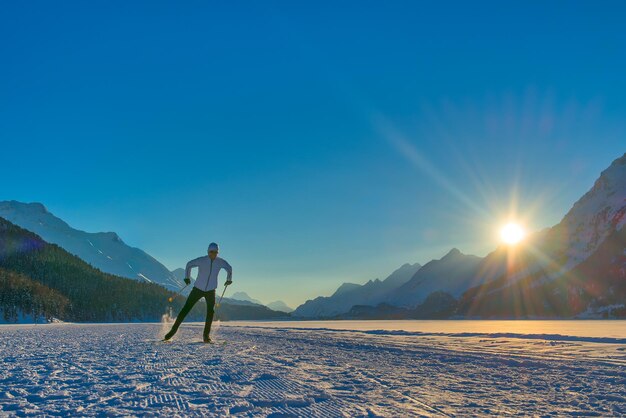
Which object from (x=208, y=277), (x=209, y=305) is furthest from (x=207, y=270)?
(x=209, y=305)

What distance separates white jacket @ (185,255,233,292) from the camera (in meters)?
16.7

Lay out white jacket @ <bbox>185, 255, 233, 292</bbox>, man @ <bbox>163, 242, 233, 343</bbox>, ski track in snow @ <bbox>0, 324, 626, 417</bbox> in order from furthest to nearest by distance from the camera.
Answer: white jacket @ <bbox>185, 255, 233, 292</bbox> → man @ <bbox>163, 242, 233, 343</bbox> → ski track in snow @ <bbox>0, 324, 626, 417</bbox>

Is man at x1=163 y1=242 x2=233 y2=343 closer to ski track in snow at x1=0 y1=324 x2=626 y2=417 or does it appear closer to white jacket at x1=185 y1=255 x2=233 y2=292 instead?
white jacket at x1=185 y1=255 x2=233 y2=292

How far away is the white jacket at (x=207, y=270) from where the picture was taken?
54.9 feet

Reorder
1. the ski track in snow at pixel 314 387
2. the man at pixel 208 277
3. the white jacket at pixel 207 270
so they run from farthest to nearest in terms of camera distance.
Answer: the white jacket at pixel 207 270 < the man at pixel 208 277 < the ski track in snow at pixel 314 387

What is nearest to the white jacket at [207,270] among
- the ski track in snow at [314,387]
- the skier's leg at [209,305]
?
the skier's leg at [209,305]

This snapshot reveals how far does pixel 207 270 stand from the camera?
1692 centimetres

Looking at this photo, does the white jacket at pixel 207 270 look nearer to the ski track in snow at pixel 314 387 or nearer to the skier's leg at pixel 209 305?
the skier's leg at pixel 209 305

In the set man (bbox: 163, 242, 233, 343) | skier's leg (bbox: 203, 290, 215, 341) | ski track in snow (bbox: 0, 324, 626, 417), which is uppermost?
man (bbox: 163, 242, 233, 343)

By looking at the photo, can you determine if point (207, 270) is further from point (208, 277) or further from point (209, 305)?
point (209, 305)

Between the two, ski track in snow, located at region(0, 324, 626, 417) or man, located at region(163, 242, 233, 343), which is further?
man, located at region(163, 242, 233, 343)

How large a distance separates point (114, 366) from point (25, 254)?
221887 millimetres

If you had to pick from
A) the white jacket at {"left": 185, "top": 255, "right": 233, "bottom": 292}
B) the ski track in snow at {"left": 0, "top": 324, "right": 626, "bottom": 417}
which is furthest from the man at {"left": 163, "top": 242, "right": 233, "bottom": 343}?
the ski track in snow at {"left": 0, "top": 324, "right": 626, "bottom": 417}

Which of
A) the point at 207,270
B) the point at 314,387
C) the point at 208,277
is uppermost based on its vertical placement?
the point at 207,270
